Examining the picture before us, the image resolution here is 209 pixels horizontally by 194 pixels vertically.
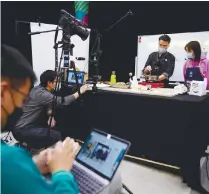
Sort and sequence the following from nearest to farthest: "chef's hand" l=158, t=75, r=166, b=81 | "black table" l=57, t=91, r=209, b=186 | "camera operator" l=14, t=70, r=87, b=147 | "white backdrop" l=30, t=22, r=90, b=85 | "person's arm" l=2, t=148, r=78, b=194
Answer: "person's arm" l=2, t=148, r=78, b=194 < "black table" l=57, t=91, r=209, b=186 < "camera operator" l=14, t=70, r=87, b=147 < "chef's hand" l=158, t=75, r=166, b=81 < "white backdrop" l=30, t=22, r=90, b=85

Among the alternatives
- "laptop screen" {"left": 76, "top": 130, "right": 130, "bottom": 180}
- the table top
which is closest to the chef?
the table top

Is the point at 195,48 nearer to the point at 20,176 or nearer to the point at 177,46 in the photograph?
the point at 177,46

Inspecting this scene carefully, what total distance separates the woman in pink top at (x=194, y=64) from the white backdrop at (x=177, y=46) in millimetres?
1104

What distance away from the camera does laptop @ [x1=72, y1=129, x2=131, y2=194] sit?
0.86 meters

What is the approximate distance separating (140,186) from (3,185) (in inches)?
63.4

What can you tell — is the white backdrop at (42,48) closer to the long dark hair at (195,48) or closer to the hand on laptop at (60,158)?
the long dark hair at (195,48)

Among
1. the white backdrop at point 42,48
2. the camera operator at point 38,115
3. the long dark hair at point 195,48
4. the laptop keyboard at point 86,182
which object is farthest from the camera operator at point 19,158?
the white backdrop at point 42,48

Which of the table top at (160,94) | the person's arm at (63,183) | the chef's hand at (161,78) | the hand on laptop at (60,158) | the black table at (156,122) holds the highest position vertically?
the chef's hand at (161,78)

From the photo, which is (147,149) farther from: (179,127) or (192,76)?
(192,76)

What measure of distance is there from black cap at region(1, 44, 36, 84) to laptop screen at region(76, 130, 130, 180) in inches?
19.3

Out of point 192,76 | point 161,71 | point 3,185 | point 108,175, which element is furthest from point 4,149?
point 161,71

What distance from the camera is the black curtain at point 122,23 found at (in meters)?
3.65

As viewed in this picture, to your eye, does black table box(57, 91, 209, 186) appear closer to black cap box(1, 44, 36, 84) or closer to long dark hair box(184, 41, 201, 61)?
long dark hair box(184, 41, 201, 61)

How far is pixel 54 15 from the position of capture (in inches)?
164
